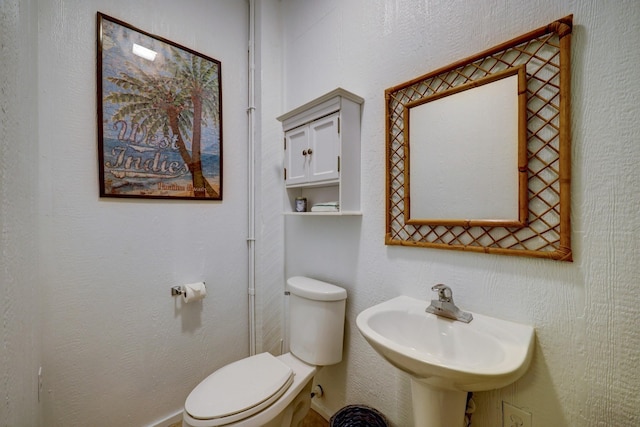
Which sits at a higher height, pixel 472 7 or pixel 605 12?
pixel 472 7

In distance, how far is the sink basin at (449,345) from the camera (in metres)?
0.68

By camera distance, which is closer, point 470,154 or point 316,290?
point 470,154

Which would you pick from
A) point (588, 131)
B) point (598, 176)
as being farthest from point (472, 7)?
point (598, 176)

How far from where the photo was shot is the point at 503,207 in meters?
0.92

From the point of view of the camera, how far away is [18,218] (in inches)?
31.6

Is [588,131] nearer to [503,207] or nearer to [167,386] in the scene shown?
[503,207]

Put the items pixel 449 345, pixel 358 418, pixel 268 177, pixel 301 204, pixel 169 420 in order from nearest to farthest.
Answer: pixel 449 345
pixel 358 418
pixel 169 420
pixel 301 204
pixel 268 177

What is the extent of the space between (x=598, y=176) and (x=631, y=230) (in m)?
0.17

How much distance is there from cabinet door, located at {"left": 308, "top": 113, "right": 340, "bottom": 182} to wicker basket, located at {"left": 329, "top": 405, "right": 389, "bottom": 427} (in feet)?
3.65

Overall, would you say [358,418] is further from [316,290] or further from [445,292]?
[445,292]

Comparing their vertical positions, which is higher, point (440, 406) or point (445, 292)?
point (445, 292)

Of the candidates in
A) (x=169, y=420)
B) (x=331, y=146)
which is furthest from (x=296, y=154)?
(x=169, y=420)

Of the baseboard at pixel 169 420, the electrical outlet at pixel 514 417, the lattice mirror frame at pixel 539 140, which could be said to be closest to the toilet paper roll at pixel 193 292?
the baseboard at pixel 169 420

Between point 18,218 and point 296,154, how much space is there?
1123 mm
